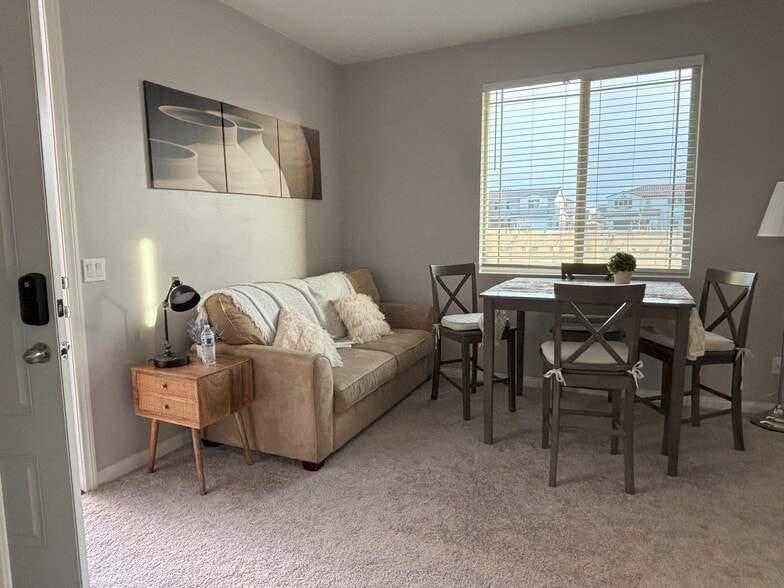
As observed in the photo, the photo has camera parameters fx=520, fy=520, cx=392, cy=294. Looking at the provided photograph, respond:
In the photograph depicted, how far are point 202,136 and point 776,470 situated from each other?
3639mm

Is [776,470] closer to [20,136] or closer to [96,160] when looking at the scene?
[20,136]

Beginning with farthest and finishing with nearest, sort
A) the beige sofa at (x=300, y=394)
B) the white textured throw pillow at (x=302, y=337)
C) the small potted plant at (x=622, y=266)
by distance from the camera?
the small potted plant at (x=622, y=266) < the white textured throw pillow at (x=302, y=337) < the beige sofa at (x=300, y=394)

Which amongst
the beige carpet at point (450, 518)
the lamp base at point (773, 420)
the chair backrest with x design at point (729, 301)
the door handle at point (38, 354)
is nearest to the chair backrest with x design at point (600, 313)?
the beige carpet at point (450, 518)

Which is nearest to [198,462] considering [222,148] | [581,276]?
[222,148]

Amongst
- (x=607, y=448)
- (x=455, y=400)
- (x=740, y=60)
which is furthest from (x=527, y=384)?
(x=740, y=60)

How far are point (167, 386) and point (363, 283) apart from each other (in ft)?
6.73

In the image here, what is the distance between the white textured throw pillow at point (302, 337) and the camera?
116 inches

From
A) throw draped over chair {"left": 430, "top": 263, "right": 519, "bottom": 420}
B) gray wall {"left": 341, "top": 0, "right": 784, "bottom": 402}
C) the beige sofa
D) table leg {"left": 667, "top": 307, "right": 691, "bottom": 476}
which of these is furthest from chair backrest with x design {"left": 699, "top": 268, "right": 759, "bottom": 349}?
the beige sofa

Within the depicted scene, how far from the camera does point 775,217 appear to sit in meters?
3.16

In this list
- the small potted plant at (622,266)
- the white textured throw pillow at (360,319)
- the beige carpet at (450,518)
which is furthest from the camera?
the white textured throw pillow at (360,319)

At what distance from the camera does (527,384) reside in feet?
13.5

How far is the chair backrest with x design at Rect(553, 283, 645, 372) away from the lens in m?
2.36

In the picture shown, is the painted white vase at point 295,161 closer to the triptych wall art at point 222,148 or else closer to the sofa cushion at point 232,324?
the triptych wall art at point 222,148

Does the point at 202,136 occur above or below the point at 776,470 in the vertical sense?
above
